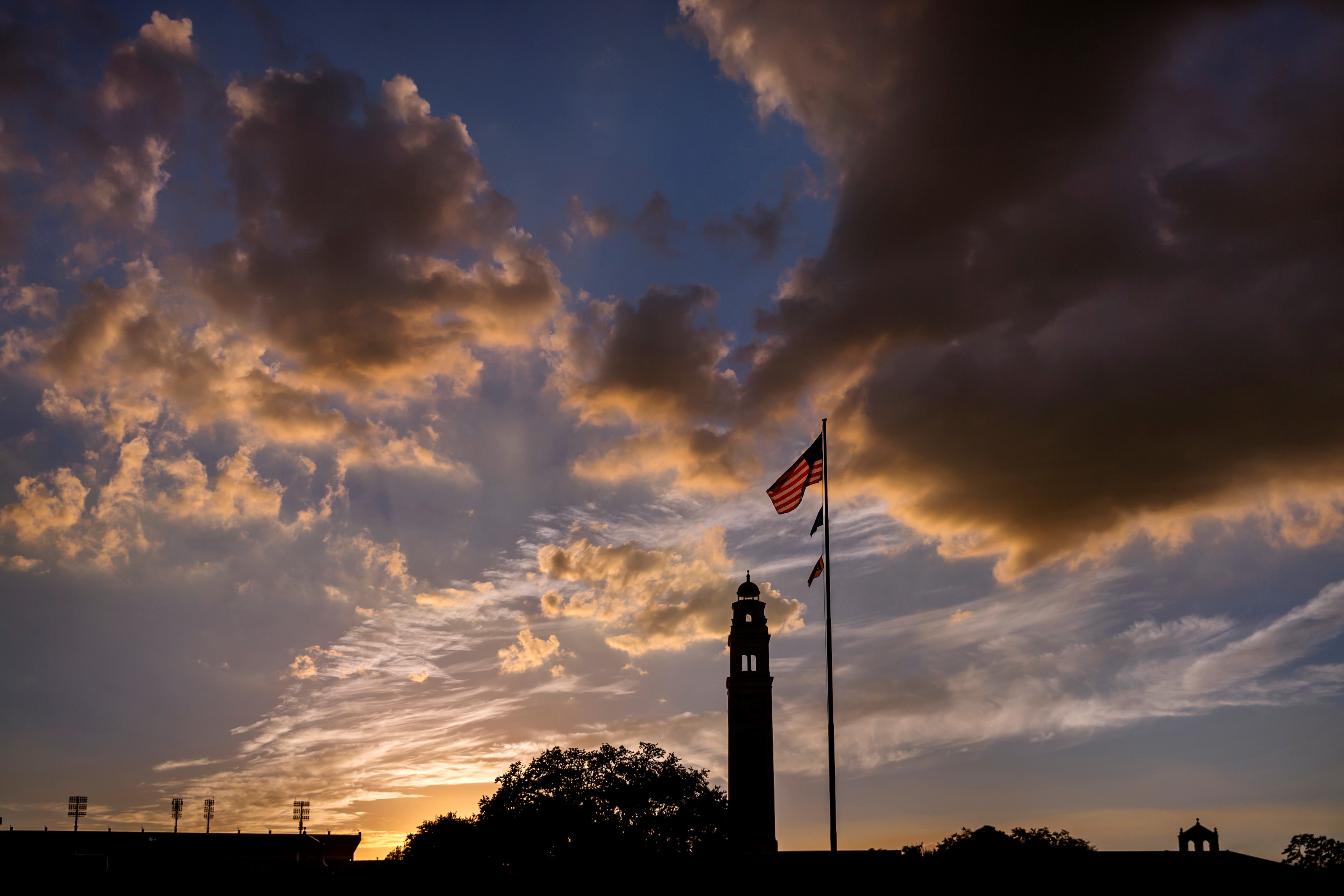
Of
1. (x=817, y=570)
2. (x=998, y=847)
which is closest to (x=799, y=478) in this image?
(x=817, y=570)

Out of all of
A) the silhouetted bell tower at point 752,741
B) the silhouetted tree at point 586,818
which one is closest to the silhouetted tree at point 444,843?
the silhouetted tree at point 586,818

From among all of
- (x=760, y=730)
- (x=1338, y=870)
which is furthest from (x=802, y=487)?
(x=760, y=730)

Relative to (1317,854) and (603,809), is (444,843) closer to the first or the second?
(603,809)

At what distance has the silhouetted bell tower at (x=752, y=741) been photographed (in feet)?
255

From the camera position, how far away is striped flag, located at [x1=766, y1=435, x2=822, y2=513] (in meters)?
37.1

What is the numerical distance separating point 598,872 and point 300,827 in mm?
82916

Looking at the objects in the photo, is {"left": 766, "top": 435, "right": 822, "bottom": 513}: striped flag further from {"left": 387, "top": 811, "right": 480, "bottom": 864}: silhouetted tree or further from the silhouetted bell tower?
the silhouetted bell tower

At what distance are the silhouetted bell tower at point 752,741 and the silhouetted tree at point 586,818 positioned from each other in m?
16.0

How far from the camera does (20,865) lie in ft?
224

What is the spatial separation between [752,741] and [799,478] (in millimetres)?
46883

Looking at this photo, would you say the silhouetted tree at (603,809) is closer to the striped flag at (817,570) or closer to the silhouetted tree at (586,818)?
the silhouetted tree at (586,818)

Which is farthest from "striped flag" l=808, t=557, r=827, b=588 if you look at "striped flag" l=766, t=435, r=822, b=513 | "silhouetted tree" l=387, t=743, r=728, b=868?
"silhouetted tree" l=387, t=743, r=728, b=868

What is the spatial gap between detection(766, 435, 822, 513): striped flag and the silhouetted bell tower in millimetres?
45332

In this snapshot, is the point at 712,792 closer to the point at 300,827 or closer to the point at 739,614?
the point at 739,614
